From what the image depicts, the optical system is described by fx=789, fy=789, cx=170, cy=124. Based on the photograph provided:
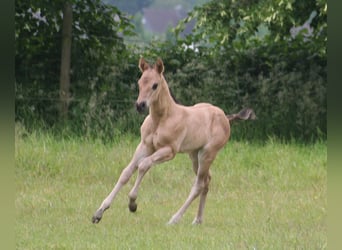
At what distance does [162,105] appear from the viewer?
6457 mm

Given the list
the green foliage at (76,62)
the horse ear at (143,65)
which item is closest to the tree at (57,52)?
the green foliage at (76,62)

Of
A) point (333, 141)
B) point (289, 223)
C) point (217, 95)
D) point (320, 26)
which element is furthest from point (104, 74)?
point (333, 141)

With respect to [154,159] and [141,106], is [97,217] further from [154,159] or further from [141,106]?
[141,106]

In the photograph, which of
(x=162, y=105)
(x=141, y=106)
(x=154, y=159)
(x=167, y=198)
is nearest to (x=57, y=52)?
(x=167, y=198)

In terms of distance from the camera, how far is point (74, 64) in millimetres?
12609

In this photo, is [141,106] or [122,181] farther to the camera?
[122,181]

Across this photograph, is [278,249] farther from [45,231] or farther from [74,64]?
[74,64]

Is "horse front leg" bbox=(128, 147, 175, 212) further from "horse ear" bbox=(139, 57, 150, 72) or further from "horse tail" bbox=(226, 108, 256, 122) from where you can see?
"horse tail" bbox=(226, 108, 256, 122)

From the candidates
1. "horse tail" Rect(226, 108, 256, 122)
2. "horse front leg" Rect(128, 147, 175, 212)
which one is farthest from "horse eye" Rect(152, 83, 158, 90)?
"horse tail" Rect(226, 108, 256, 122)

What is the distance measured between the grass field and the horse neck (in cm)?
89

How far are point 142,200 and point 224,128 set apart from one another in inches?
59.2

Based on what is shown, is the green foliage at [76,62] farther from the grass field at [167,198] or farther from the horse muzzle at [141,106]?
the horse muzzle at [141,106]

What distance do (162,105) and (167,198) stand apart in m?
2.01

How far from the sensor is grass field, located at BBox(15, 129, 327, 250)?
532 centimetres
